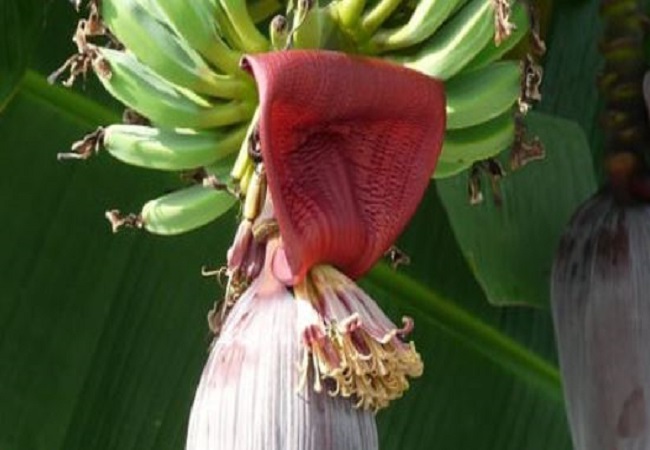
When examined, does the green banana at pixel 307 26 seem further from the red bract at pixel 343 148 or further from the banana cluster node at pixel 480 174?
the banana cluster node at pixel 480 174

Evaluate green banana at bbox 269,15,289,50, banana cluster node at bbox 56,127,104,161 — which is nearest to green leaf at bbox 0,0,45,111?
banana cluster node at bbox 56,127,104,161

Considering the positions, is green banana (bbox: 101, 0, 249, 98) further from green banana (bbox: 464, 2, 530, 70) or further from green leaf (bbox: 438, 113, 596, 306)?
green leaf (bbox: 438, 113, 596, 306)

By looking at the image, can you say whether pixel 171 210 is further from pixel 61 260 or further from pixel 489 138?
pixel 61 260

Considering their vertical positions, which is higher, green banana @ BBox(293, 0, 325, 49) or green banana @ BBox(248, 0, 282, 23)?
green banana @ BBox(293, 0, 325, 49)

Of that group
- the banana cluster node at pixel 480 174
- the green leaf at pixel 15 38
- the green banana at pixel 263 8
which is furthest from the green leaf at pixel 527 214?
the green leaf at pixel 15 38

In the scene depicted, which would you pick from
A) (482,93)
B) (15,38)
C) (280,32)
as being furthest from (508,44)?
(15,38)

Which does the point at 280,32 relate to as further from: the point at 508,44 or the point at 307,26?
the point at 508,44

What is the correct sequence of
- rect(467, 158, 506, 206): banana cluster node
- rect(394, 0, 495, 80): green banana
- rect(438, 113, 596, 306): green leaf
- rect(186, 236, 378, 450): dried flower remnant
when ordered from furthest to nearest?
rect(438, 113, 596, 306): green leaf → rect(467, 158, 506, 206): banana cluster node → rect(394, 0, 495, 80): green banana → rect(186, 236, 378, 450): dried flower remnant
